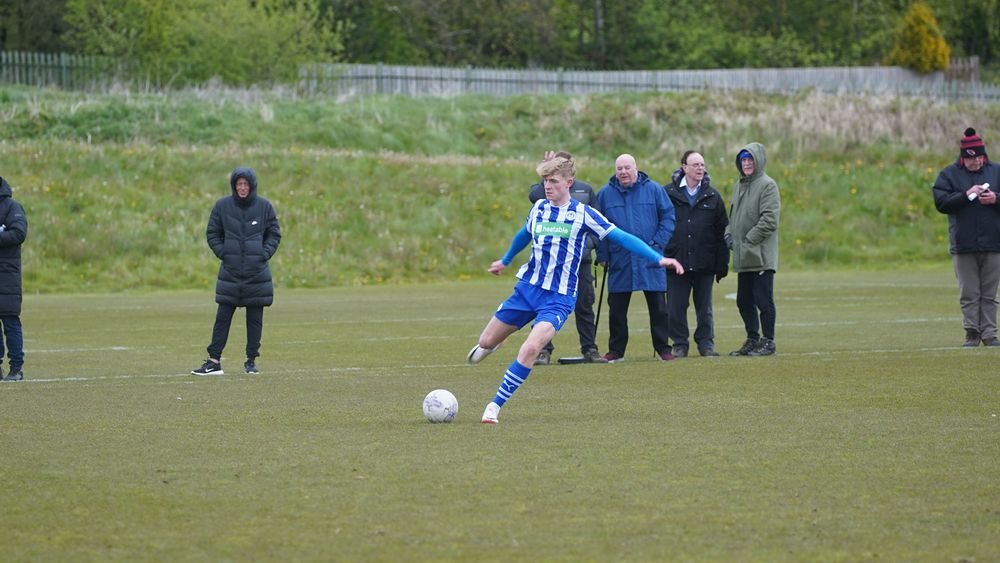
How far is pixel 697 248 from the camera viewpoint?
52.8 feet

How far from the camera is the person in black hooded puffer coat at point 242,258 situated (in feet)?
48.5

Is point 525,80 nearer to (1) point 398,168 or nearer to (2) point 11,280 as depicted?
(1) point 398,168

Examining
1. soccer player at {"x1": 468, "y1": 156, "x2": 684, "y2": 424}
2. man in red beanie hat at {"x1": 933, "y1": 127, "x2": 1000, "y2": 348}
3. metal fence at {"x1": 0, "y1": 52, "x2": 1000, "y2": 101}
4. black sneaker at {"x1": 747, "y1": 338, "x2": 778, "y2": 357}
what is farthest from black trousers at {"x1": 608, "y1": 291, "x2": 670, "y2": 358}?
metal fence at {"x1": 0, "y1": 52, "x2": 1000, "y2": 101}

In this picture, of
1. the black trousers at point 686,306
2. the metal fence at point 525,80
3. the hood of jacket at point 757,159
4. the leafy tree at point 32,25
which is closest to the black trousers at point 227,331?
the black trousers at point 686,306

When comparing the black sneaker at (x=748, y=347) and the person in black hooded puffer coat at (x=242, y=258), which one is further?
the black sneaker at (x=748, y=347)

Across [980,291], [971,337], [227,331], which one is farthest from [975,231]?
[227,331]

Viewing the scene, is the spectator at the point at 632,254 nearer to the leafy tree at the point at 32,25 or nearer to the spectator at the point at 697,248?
the spectator at the point at 697,248

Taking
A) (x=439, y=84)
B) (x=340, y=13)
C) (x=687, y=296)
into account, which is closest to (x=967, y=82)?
(x=439, y=84)

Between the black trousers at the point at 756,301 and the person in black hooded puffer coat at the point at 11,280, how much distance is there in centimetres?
727

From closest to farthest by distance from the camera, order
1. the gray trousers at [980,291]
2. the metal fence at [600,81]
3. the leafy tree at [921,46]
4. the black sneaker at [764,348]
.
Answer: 1. the black sneaker at [764,348]
2. the gray trousers at [980,291]
3. the metal fence at [600,81]
4. the leafy tree at [921,46]

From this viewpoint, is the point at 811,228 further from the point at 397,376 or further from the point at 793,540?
the point at 793,540

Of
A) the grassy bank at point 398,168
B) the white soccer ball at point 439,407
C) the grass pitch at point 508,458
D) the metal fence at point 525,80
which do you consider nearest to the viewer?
the grass pitch at point 508,458

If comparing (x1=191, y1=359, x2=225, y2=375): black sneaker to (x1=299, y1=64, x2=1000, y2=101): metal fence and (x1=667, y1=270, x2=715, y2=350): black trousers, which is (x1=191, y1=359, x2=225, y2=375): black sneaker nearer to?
(x1=667, y1=270, x2=715, y2=350): black trousers

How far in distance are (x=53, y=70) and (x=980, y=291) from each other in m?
43.4
